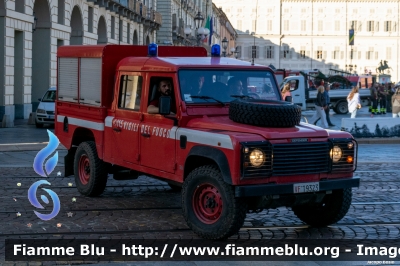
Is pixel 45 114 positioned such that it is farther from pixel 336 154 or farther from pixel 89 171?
pixel 336 154

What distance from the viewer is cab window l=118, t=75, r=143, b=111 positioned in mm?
9766

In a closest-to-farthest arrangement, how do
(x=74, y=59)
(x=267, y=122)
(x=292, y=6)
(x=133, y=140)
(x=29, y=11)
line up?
(x=267, y=122) < (x=133, y=140) < (x=74, y=59) < (x=29, y=11) < (x=292, y=6)

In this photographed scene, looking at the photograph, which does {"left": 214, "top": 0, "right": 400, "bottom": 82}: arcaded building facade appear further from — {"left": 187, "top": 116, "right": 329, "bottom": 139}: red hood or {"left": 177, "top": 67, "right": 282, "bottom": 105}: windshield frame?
{"left": 187, "top": 116, "right": 329, "bottom": 139}: red hood

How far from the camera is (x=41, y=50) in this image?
32.8 meters

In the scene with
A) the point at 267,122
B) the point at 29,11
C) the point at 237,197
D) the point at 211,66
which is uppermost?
the point at 29,11

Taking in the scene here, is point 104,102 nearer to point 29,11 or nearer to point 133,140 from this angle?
point 133,140

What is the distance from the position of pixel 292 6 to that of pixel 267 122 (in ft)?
384

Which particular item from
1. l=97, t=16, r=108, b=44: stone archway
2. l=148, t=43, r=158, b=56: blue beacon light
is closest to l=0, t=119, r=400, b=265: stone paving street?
l=148, t=43, r=158, b=56: blue beacon light

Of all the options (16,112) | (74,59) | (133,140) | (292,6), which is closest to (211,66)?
(133,140)

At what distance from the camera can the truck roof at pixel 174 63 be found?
9.23m

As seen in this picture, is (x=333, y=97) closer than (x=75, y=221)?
No

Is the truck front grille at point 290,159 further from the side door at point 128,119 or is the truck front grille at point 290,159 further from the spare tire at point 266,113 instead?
the side door at point 128,119

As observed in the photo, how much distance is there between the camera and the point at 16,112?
30156mm

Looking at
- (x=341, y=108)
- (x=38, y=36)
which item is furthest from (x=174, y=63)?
(x=341, y=108)
